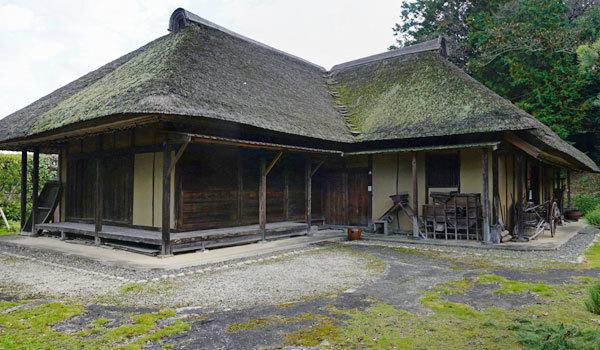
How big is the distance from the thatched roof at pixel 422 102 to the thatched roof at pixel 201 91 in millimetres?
1071

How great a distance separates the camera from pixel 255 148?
9.89 m

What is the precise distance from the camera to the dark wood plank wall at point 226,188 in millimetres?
8609

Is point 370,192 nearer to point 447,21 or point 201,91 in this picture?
point 201,91

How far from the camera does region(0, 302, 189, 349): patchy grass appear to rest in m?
3.23

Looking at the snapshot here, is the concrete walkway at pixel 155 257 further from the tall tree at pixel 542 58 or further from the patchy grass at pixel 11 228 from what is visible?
the tall tree at pixel 542 58


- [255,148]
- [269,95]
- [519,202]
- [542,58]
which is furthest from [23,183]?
[542,58]

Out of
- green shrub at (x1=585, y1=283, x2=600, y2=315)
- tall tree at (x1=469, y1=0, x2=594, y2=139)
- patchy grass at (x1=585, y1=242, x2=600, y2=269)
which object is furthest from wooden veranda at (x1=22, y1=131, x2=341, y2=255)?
tall tree at (x1=469, y1=0, x2=594, y2=139)

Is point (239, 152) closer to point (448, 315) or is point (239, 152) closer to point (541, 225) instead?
point (448, 315)

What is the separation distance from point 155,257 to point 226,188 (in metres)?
2.72

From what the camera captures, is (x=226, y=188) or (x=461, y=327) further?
(x=226, y=188)

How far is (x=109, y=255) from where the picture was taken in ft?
24.6

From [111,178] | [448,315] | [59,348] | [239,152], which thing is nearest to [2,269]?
[111,178]

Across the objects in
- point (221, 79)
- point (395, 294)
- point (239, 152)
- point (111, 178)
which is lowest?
point (395, 294)

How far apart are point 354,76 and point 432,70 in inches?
140
